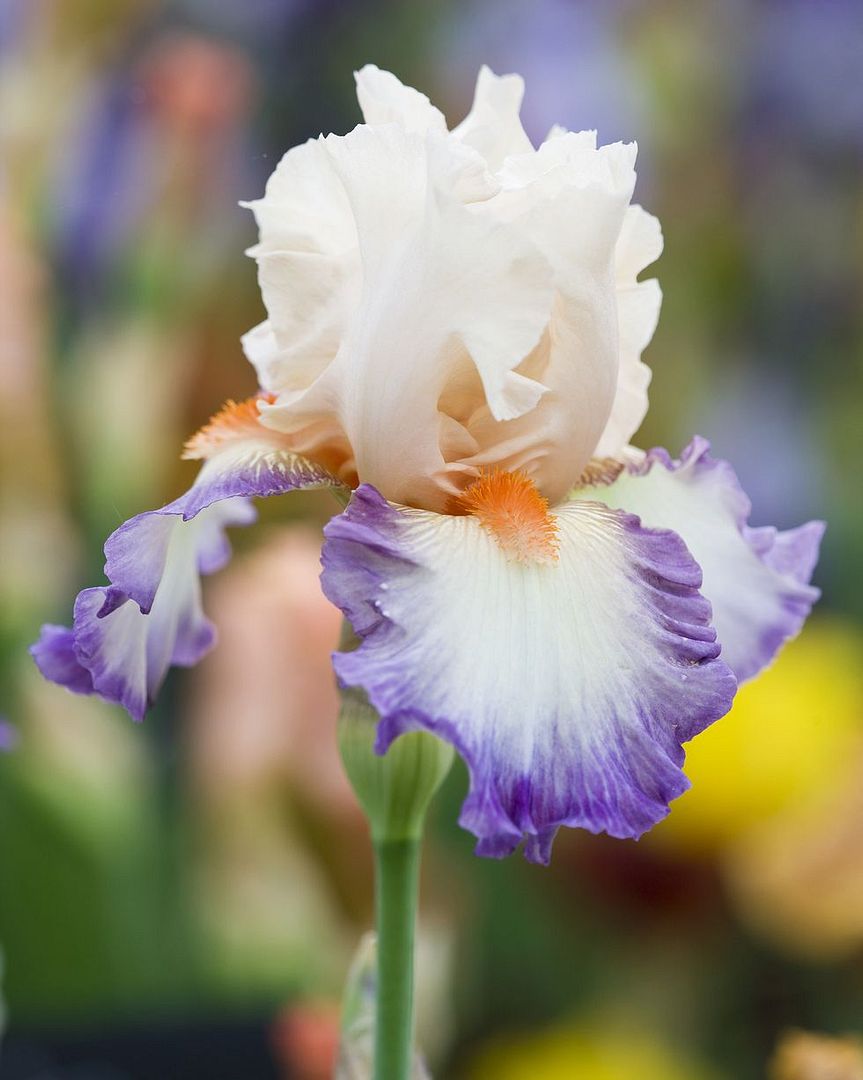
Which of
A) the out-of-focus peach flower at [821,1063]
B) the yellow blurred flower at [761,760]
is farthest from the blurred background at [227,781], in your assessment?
the out-of-focus peach flower at [821,1063]

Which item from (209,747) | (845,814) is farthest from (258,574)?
(845,814)

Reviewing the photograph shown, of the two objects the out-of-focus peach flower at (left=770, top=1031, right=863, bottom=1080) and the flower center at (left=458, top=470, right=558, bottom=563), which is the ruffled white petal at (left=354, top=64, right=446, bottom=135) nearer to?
the flower center at (left=458, top=470, right=558, bottom=563)

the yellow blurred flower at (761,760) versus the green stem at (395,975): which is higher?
the yellow blurred flower at (761,760)

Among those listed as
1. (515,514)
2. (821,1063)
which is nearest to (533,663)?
(515,514)

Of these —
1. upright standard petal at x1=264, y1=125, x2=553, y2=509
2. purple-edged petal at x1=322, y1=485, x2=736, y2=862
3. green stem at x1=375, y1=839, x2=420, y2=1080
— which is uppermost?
upright standard petal at x1=264, y1=125, x2=553, y2=509

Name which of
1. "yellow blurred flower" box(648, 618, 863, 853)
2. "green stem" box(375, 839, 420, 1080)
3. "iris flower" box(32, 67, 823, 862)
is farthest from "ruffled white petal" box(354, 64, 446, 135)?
"yellow blurred flower" box(648, 618, 863, 853)

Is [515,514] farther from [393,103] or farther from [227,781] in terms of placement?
[227,781]

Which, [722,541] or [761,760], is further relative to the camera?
[761,760]

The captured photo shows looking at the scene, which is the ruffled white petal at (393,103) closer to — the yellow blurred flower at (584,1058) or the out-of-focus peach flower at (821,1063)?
Result: the out-of-focus peach flower at (821,1063)
